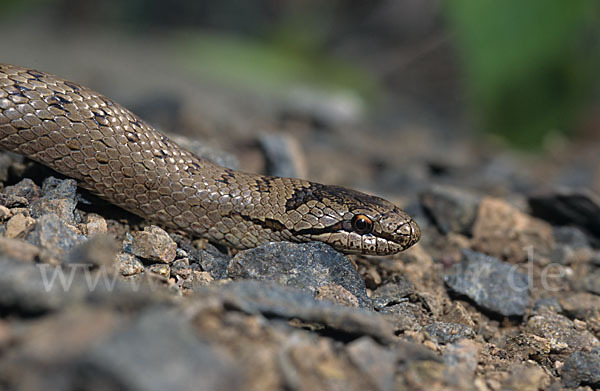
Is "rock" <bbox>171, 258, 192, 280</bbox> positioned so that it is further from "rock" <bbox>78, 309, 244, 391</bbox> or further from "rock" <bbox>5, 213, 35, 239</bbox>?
"rock" <bbox>78, 309, 244, 391</bbox>

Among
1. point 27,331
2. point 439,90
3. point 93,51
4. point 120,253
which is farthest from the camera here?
point 439,90

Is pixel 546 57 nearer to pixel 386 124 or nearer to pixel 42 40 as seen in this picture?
pixel 386 124

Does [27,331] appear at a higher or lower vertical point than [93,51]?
higher

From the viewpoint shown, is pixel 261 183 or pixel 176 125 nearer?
pixel 261 183

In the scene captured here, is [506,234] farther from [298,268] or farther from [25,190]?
[25,190]

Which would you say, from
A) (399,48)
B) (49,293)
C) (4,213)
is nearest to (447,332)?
(49,293)

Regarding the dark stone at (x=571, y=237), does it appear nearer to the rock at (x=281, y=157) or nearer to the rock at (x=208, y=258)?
the rock at (x=281, y=157)

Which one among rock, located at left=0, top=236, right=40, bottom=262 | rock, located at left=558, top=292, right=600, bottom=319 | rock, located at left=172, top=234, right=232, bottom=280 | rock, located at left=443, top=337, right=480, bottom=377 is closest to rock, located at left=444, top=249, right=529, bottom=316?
rock, located at left=558, top=292, right=600, bottom=319

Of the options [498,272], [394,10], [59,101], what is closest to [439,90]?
[394,10]
